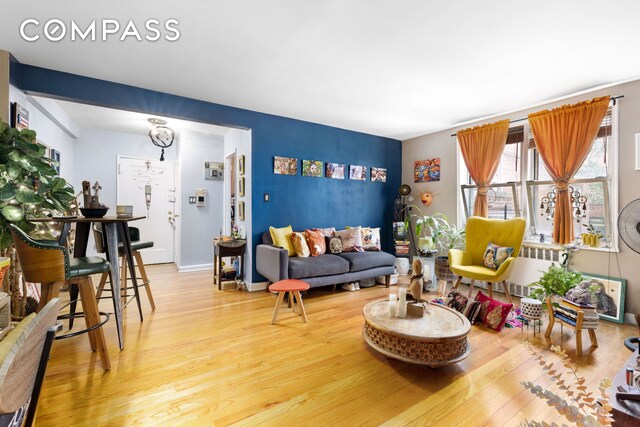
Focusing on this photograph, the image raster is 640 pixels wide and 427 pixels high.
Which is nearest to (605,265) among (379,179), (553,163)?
(553,163)

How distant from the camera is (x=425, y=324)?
7.59 feet

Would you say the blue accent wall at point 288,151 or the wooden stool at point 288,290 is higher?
the blue accent wall at point 288,151

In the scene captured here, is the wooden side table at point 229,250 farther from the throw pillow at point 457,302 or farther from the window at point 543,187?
the window at point 543,187

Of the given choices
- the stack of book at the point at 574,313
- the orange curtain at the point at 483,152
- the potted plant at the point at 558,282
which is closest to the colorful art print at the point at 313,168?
the orange curtain at the point at 483,152

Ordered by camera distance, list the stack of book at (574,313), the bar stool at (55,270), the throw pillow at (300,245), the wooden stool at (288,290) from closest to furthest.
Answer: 1. the bar stool at (55,270)
2. the stack of book at (574,313)
3. the wooden stool at (288,290)
4. the throw pillow at (300,245)

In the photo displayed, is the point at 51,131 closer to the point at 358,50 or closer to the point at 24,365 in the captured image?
the point at 358,50

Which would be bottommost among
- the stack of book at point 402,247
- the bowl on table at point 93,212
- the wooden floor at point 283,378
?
the wooden floor at point 283,378

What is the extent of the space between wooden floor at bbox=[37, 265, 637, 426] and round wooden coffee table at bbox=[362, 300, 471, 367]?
0.42 ft

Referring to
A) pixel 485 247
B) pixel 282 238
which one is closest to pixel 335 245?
pixel 282 238

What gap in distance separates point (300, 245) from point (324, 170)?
56.4 inches

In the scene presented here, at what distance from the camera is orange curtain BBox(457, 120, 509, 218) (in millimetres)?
4164

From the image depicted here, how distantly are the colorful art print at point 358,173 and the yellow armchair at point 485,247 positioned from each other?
6.35 feet

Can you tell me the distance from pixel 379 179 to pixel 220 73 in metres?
3.36

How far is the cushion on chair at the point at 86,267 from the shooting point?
2064 millimetres
